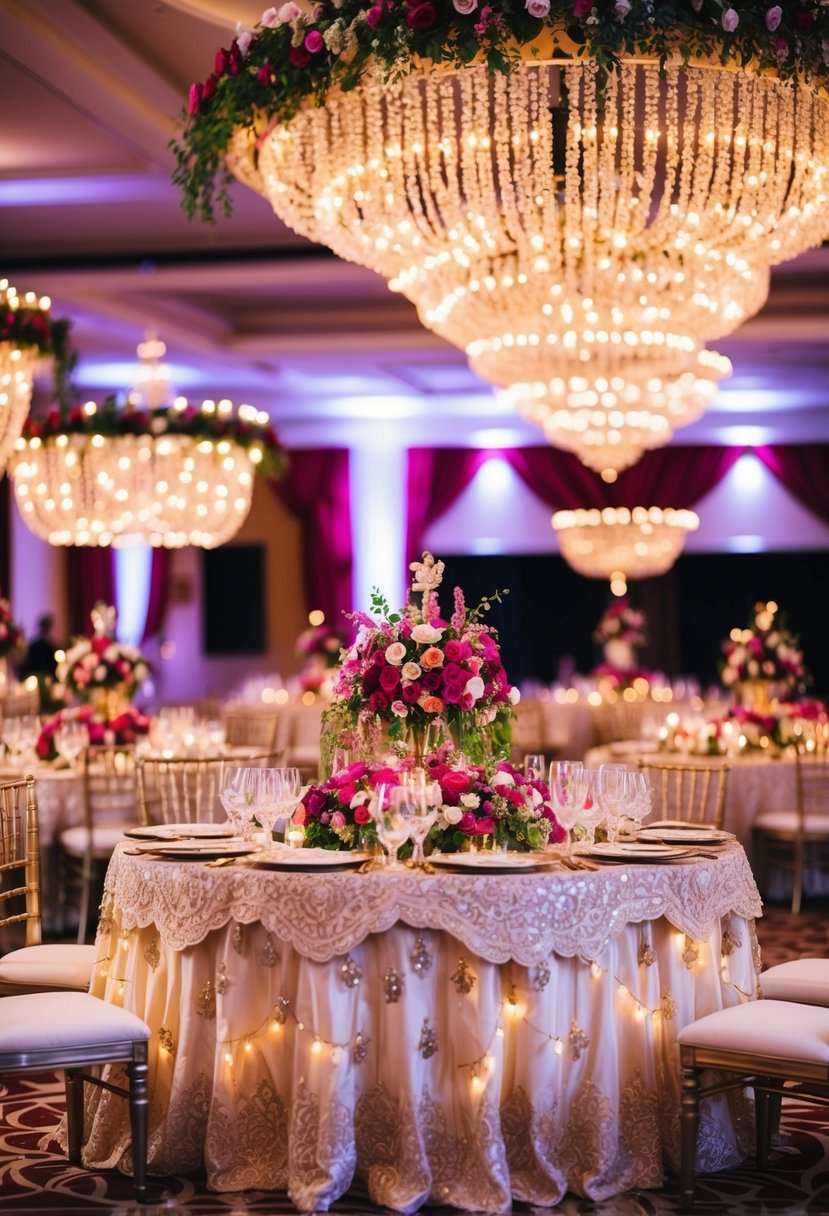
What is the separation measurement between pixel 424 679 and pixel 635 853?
781 millimetres

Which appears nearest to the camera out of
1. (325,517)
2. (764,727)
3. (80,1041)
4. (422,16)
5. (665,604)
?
(80,1041)

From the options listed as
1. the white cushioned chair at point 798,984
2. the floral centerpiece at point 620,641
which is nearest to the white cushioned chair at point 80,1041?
the white cushioned chair at point 798,984

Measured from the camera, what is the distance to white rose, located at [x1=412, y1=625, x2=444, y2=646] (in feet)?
15.1

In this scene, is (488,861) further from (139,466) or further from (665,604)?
(665,604)

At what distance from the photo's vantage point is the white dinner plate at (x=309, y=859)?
4.19 meters

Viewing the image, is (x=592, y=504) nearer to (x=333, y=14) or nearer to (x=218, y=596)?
(x=218, y=596)

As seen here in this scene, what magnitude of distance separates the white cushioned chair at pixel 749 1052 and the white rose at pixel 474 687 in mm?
1093

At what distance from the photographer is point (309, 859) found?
13.9ft

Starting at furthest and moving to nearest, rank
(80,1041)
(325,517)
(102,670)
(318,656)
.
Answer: (325,517)
(318,656)
(102,670)
(80,1041)

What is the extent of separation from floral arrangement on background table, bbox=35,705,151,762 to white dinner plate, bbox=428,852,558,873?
4.45 metres

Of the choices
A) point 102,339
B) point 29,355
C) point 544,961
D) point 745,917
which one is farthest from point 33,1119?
point 102,339

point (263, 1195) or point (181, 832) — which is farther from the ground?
point (181, 832)

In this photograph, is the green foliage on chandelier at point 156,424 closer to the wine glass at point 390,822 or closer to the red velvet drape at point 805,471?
the wine glass at point 390,822
